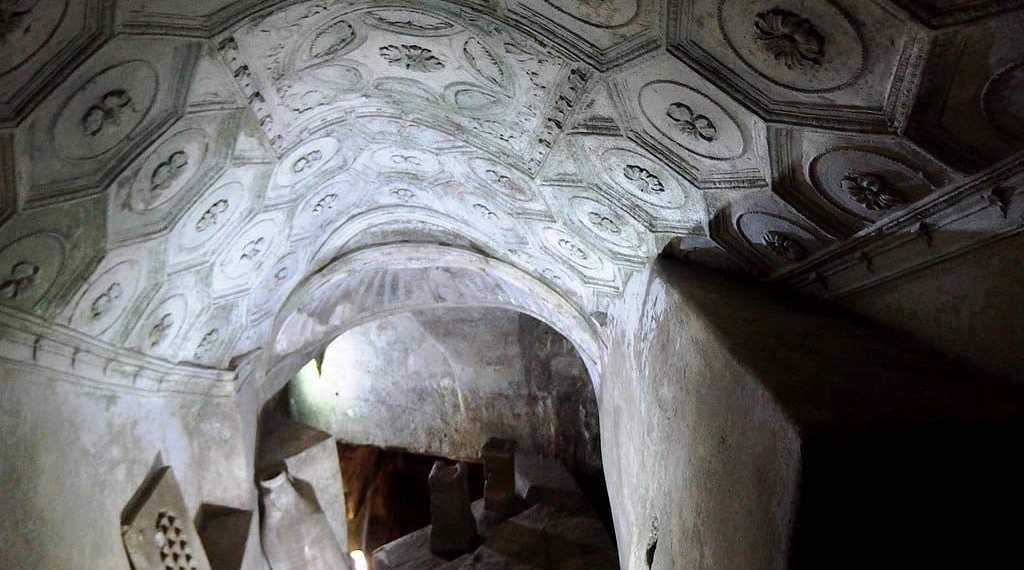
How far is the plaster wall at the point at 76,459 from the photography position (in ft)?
11.5

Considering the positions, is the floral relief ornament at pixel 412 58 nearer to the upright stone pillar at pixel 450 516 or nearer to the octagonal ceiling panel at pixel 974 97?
the octagonal ceiling panel at pixel 974 97

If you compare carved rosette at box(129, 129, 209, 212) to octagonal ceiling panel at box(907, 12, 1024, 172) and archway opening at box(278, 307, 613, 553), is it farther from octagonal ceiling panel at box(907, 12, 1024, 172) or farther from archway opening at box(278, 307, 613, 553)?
archway opening at box(278, 307, 613, 553)

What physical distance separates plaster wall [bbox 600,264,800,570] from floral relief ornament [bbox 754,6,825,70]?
111 cm

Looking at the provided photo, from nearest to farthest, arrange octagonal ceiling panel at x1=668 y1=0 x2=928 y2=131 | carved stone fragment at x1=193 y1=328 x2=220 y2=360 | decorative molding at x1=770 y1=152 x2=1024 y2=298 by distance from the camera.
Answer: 1. octagonal ceiling panel at x1=668 y1=0 x2=928 y2=131
2. decorative molding at x1=770 y1=152 x2=1024 y2=298
3. carved stone fragment at x1=193 y1=328 x2=220 y2=360

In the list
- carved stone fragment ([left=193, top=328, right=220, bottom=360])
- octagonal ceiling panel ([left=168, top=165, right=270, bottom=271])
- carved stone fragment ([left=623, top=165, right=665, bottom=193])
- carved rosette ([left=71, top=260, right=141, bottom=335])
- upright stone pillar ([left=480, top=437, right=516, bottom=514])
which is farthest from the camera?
upright stone pillar ([left=480, top=437, right=516, bottom=514])

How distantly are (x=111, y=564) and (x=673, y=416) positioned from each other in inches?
147

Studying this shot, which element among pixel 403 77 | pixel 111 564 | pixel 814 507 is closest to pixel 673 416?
pixel 814 507

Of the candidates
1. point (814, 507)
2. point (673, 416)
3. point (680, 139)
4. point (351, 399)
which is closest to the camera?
point (814, 507)

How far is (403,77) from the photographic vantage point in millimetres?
3574

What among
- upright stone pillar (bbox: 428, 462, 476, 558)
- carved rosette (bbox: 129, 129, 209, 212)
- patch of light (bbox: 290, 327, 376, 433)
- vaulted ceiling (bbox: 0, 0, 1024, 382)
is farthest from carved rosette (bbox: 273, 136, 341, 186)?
patch of light (bbox: 290, 327, 376, 433)

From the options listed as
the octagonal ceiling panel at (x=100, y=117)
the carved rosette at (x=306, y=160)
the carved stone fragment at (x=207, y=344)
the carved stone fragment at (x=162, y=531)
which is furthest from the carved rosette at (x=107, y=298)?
the carved stone fragment at (x=162, y=531)

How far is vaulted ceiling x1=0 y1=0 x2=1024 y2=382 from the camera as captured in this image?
2.14 metres

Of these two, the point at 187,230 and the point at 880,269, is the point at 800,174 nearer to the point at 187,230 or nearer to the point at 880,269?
the point at 880,269

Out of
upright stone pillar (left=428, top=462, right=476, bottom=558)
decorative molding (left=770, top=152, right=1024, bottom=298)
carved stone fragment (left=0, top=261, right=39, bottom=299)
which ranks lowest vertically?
upright stone pillar (left=428, top=462, right=476, bottom=558)
